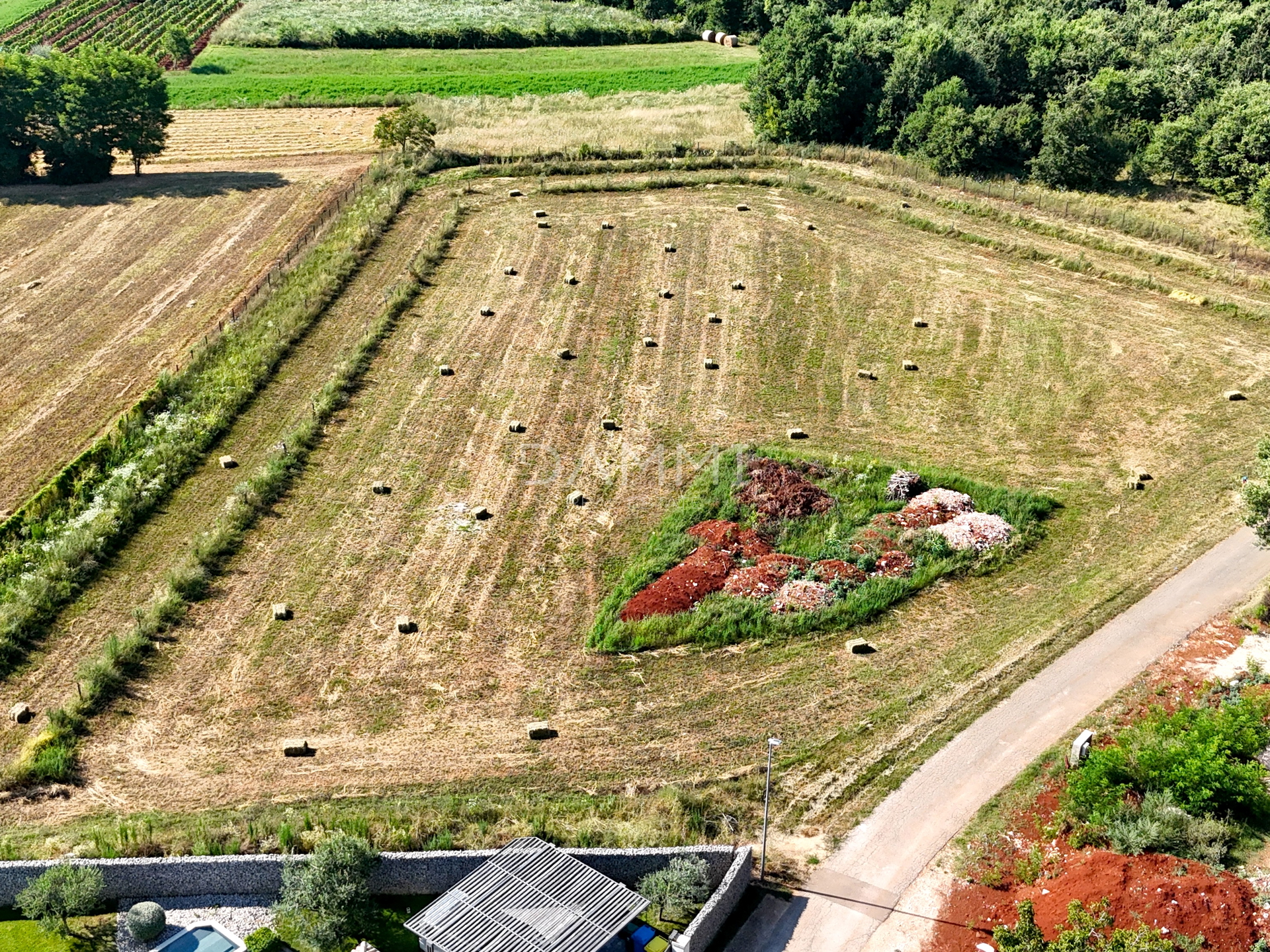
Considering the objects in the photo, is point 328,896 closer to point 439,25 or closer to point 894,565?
point 894,565

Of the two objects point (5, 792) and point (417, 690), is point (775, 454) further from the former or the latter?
point (5, 792)

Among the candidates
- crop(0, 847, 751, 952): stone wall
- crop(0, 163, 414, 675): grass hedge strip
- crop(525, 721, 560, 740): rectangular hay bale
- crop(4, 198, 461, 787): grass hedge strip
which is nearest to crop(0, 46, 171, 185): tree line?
crop(0, 163, 414, 675): grass hedge strip

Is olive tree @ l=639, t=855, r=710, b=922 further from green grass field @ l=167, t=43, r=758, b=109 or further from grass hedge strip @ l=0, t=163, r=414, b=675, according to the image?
green grass field @ l=167, t=43, r=758, b=109

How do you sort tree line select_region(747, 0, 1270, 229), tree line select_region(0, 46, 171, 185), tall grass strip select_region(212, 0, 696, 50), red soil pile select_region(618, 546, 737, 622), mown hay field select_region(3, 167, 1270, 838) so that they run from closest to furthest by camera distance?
1. mown hay field select_region(3, 167, 1270, 838)
2. red soil pile select_region(618, 546, 737, 622)
3. tree line select_region(747, 0, 1270, 229)
4. tree line select_region(0, 46, 171, 185)
5. tall grass strip select_region(212, 0, 696, 50)

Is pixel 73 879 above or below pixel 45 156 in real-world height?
below

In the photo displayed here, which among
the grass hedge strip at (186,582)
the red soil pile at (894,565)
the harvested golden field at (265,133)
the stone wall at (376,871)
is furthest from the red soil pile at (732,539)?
the harvested golden field at (265,133)

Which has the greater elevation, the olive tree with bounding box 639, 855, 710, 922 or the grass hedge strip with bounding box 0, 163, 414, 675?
the grass hedge strip with bounding box 0, 163, 414, 675

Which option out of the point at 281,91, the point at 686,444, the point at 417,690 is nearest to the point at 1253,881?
the point at 417,690
